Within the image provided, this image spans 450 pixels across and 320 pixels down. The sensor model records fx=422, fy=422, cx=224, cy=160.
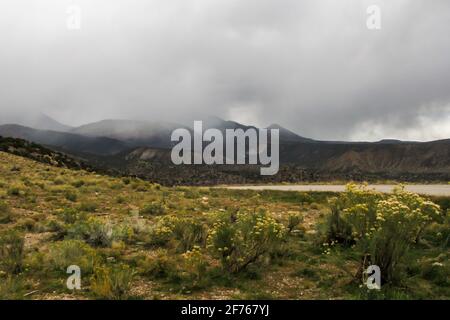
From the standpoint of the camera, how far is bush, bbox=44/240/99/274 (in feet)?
29.7

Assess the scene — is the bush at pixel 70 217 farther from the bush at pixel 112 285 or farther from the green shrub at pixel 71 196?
the bush at pixel 112 285

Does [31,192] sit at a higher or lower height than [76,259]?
higher

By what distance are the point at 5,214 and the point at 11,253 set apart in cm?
576

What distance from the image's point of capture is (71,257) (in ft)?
31.4

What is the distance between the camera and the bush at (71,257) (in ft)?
29.7

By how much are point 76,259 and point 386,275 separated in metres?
6.57

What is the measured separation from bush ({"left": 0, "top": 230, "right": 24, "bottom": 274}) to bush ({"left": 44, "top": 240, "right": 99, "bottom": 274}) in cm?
59

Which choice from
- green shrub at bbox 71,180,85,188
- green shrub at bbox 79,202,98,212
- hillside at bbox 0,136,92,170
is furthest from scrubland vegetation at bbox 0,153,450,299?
hillside at bbox 0,136,92,170

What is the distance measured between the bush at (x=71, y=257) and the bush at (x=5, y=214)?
4.85 m

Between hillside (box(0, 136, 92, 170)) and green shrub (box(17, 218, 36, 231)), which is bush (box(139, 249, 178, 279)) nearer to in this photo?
green shrub (box(17, 218, 36, 231))
